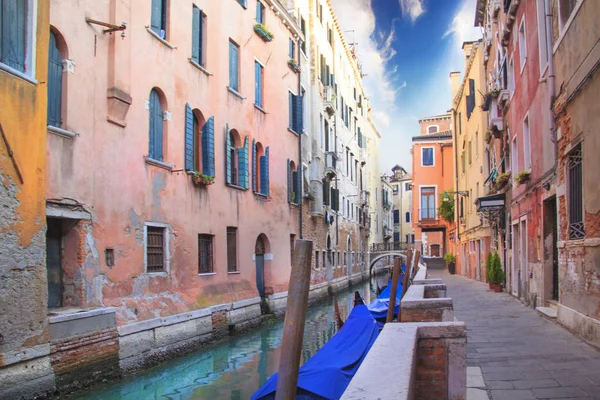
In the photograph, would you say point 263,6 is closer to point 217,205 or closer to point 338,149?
point 217,205

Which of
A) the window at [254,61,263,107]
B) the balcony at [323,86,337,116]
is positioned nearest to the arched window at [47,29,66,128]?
the window at [254,61,263,107]

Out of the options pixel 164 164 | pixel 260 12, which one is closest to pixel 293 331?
pixel 164 164

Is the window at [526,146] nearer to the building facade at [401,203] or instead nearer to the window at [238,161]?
the window at [238,161]

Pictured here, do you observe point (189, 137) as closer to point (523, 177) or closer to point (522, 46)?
point (523, 177)

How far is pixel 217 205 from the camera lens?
12.9 metres

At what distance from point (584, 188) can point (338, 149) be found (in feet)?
70.1

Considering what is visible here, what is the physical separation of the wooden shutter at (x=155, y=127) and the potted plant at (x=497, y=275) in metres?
9.20

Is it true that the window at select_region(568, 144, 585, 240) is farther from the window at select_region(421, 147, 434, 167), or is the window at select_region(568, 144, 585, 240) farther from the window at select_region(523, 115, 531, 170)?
the window at select_region(421, 147, 434, 167)

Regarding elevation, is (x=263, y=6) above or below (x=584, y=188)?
above

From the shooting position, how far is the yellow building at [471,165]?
19.5 meters

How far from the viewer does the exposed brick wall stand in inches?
148

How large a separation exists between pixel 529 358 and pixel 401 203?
57.0m

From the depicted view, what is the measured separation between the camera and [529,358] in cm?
582

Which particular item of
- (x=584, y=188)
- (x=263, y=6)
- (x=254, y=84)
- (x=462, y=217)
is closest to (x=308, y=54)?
(x=263, y=6)
